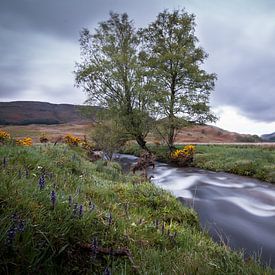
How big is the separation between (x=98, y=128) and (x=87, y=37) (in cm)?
1375

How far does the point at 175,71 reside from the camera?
28188 mm

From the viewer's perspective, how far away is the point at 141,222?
171 inches

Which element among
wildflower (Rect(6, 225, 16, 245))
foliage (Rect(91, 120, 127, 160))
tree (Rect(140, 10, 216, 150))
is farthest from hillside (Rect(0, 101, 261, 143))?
wildflower (Rect(6, 225, 16, 245))

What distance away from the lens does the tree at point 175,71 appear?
89.0ft

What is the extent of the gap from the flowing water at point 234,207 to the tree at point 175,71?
11414mm

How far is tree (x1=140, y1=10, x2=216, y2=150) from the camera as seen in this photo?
89.0ft

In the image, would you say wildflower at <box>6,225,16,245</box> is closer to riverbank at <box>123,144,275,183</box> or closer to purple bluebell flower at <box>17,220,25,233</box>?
purple bluebell flower at <box>17,220,25,233</box>

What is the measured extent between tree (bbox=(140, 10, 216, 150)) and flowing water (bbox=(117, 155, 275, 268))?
37.4ft

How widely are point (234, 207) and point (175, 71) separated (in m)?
20.2

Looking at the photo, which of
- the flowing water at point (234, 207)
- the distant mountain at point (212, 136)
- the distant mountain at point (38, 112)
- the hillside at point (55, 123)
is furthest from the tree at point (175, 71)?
the distant mountain at point (38, 112)

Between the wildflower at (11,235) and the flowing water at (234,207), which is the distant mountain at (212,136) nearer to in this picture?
the flowing water at (234,207)

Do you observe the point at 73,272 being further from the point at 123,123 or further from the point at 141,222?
the point at 123,123

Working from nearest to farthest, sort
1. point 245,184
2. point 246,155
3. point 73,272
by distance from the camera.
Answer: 1. point 73,272
2. point 245,184
3. point 246,155

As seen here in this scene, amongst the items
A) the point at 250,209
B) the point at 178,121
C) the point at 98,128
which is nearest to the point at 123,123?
the point at 178,121
